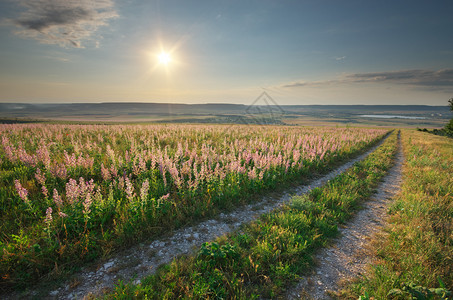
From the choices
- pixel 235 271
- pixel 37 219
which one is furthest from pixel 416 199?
pixel 37 219

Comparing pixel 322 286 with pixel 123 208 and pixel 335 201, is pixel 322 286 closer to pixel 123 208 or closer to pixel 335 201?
pixel 335 201

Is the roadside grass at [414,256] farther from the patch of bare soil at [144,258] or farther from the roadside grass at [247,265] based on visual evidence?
the patch of bare soil at [144,258]

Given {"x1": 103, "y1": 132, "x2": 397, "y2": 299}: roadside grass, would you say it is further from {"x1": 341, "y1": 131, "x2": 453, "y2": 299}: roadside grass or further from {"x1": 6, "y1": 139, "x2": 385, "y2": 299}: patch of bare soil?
{"x1": 341, "y1": 131, "x2": 453, "y2": 299}: roadside grass

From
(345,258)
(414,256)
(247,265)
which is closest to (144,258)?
(247,265)

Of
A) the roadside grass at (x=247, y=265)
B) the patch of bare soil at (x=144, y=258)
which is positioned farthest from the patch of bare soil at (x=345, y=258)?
the patch of bare soil at (x=144, y=258)

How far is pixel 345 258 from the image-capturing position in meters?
4.03

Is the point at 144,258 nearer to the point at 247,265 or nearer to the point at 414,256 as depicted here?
the point at 247,265

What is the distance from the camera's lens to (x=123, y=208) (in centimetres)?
449

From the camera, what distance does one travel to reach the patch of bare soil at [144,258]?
3.03 metres

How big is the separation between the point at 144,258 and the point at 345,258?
13.9ft

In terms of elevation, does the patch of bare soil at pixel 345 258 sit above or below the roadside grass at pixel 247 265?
below

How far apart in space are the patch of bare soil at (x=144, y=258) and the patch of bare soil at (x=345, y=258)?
1.95 metres

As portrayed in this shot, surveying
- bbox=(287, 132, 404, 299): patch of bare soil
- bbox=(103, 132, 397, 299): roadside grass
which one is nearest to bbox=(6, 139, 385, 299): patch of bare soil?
bbox=(103, 132, 397, 299): roadside grass

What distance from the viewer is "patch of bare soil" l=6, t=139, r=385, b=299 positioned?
119 inches
